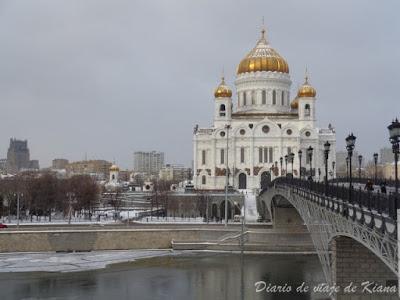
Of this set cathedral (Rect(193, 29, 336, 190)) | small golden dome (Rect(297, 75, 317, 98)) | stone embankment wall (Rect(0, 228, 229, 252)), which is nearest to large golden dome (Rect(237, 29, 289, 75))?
cathedral (Rect(193, 29, 336, 190))

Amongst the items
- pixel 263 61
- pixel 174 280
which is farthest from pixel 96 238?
pixel 263 61

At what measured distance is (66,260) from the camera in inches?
1590

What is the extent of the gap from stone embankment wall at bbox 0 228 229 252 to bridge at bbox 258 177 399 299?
53.8 ft

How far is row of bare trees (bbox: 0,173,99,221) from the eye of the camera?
206ft

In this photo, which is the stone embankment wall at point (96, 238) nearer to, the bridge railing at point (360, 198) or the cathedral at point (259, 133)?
the bridge railing at point (360, 198)

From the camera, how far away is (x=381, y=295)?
2050 cm

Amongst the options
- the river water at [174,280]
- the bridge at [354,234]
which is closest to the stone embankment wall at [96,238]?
the river water at [174,280]

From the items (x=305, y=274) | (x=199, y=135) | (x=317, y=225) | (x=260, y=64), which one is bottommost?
(x=305, y=274)

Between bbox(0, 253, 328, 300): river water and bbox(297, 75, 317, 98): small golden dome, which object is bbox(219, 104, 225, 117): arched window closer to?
bbox(297, 75, 317, 98): small golden dome

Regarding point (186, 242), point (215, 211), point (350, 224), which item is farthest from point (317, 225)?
point (215, 211)

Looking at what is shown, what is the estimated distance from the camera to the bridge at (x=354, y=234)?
13.3 m

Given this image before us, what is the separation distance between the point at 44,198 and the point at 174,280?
1271 inches

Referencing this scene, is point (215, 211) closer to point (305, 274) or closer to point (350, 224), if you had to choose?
point (305, 274)

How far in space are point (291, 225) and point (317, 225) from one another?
24.9 metres
